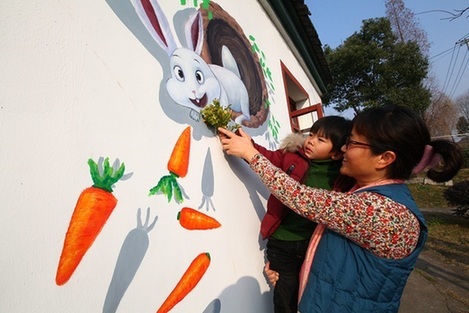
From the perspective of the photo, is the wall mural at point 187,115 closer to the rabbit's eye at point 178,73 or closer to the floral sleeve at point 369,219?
the rabbit's eye at point 178,73

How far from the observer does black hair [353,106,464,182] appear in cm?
105

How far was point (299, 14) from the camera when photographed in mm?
3936

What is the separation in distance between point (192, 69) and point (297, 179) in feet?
2.83

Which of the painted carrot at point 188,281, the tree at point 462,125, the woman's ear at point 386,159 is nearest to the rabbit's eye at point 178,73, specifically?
the painted carrot at point 188,281

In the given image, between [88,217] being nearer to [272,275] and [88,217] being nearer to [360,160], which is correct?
[360,160]

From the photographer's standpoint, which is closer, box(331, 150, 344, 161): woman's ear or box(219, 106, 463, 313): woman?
box(219, 106, 463, 313): woman

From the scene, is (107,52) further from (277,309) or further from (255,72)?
(277,309)

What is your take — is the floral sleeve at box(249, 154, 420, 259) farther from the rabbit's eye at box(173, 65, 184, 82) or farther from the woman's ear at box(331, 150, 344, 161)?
the rabbit's eye at box(173, 65, 184, 82)

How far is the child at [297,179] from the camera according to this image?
4.77 feet

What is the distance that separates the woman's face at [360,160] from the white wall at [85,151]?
2.32 feet

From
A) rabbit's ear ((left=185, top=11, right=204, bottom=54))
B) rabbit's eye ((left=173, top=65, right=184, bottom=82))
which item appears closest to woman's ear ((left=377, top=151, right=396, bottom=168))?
rabbit's eye ((left=173, top=65, right=184, bottom=82))

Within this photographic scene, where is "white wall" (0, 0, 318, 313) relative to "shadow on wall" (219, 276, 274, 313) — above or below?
above

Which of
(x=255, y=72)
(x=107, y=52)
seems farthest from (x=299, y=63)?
(x=107, y=52)

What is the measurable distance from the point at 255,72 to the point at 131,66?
4.76 ft
